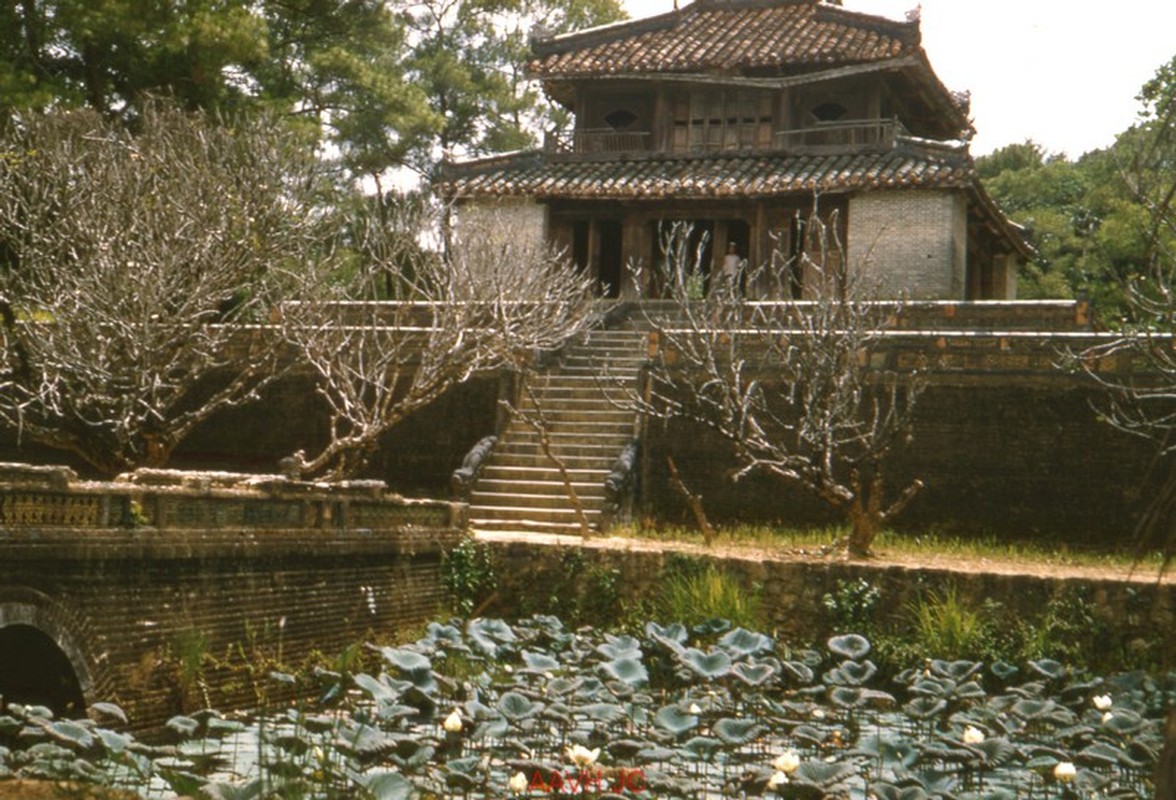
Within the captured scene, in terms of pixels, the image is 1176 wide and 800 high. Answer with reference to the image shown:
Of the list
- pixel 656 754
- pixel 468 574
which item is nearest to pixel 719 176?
pixel 468 574

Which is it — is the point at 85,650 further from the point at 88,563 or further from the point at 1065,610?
the point at 1065,610

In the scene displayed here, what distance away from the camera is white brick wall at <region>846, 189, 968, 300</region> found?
2381cm

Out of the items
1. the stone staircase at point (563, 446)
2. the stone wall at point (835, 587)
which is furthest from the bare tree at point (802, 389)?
the stone wall at point (835, 587)

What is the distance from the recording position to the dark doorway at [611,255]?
27.2 metres

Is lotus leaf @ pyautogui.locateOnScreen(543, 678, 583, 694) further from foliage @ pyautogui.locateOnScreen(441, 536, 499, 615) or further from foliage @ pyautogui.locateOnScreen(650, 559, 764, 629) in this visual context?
foliage @ pyautogui.locateOnScreen(441, 536, 499, 615)

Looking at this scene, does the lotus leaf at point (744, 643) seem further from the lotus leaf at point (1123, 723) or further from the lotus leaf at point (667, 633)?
the lotus leaf at point (1123, 723)

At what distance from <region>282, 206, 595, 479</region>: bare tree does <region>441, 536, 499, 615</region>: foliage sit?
1574 mm

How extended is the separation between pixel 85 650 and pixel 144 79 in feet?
48.4

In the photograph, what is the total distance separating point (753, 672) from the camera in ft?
32.4

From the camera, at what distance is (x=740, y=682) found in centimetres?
1036

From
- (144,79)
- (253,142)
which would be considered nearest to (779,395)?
(253,142)

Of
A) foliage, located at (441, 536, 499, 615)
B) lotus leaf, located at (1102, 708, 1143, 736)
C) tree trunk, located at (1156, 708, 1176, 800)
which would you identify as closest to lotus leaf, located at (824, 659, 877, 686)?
lotus leaf, located at (1102, 708, 1143, 736)

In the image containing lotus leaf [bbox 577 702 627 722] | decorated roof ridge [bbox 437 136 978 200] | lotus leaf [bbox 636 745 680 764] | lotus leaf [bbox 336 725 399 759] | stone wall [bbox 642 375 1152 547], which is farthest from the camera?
decorated roof ridge [bbox 437 136 978 200]

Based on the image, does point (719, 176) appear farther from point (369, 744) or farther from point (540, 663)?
point (369, 744)
